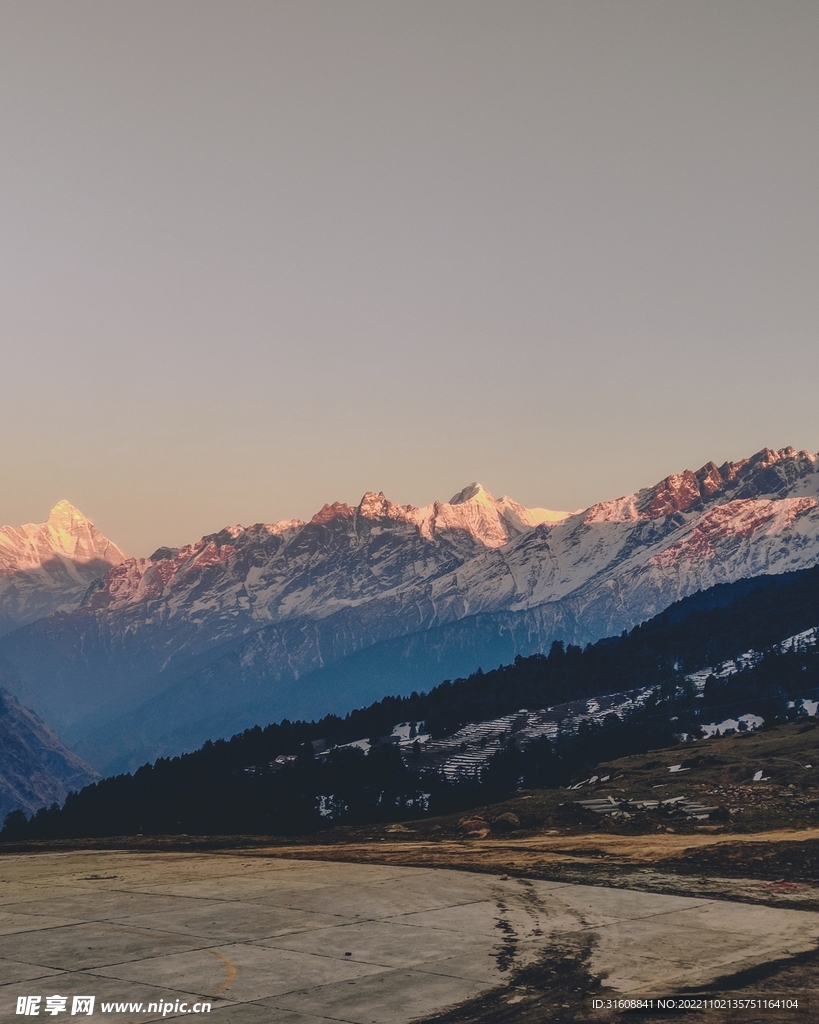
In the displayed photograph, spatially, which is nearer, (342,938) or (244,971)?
(244,971)

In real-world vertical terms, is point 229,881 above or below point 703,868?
above

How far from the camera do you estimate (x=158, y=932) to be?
1829 inches

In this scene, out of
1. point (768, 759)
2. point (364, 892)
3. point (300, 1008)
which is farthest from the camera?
point (768, 759)

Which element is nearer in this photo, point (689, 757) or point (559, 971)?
point (559, 971)

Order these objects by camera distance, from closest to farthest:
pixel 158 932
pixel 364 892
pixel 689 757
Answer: pixel 158 932, pixel 364 892, pixel 689 757

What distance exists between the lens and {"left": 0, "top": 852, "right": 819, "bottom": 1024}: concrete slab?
3678 cm

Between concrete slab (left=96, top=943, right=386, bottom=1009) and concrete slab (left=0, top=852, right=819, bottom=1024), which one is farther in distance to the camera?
concrete slab (left=96, top=943, right=386, bottom=1009)

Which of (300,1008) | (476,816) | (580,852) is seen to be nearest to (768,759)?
(476,816)

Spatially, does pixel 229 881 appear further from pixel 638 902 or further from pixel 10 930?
pixel 638 902

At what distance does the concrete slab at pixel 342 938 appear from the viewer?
3678 centimetres

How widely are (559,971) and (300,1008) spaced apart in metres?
9.41

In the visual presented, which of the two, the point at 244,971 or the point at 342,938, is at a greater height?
the point at 244,971

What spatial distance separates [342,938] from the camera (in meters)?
45.5

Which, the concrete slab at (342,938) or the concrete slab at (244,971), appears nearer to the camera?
the concrete slab at (342,938)
